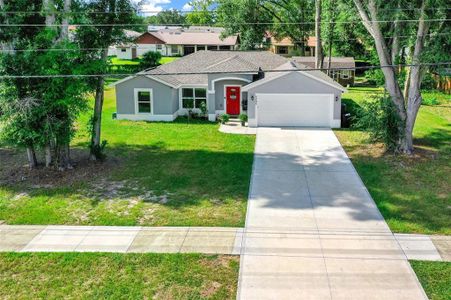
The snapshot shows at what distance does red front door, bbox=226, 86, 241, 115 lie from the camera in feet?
84.2

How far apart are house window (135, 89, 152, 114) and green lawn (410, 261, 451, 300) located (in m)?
18.6

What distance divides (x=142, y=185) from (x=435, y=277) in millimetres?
9439

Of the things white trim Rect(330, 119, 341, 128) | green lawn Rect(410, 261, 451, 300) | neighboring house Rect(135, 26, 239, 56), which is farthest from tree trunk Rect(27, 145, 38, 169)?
neighboring house Rect(135, 26, 239, 56)

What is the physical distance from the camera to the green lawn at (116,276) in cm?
888

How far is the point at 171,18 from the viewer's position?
129 m

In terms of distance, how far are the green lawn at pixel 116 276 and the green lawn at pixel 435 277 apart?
3854 millimetres

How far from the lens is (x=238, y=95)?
1010 inches

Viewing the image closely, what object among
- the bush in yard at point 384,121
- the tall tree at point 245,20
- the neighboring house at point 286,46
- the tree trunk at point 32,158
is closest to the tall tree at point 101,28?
the tree trunk at point 32,158

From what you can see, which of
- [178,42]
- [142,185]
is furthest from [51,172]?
[178,42]

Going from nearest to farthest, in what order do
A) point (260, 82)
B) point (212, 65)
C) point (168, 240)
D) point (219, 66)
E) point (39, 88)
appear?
point (168, 240) → point (39, 88) → point (260, 82) → point (219, 66) → point (212, 65)

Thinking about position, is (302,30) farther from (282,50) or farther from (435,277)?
(435,277)

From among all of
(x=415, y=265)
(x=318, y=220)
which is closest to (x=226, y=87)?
(x=318, y=220)

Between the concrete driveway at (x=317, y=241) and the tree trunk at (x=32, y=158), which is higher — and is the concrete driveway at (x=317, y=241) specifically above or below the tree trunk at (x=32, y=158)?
below

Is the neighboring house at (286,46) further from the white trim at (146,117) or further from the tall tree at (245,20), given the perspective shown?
the white trim at (146,117)
